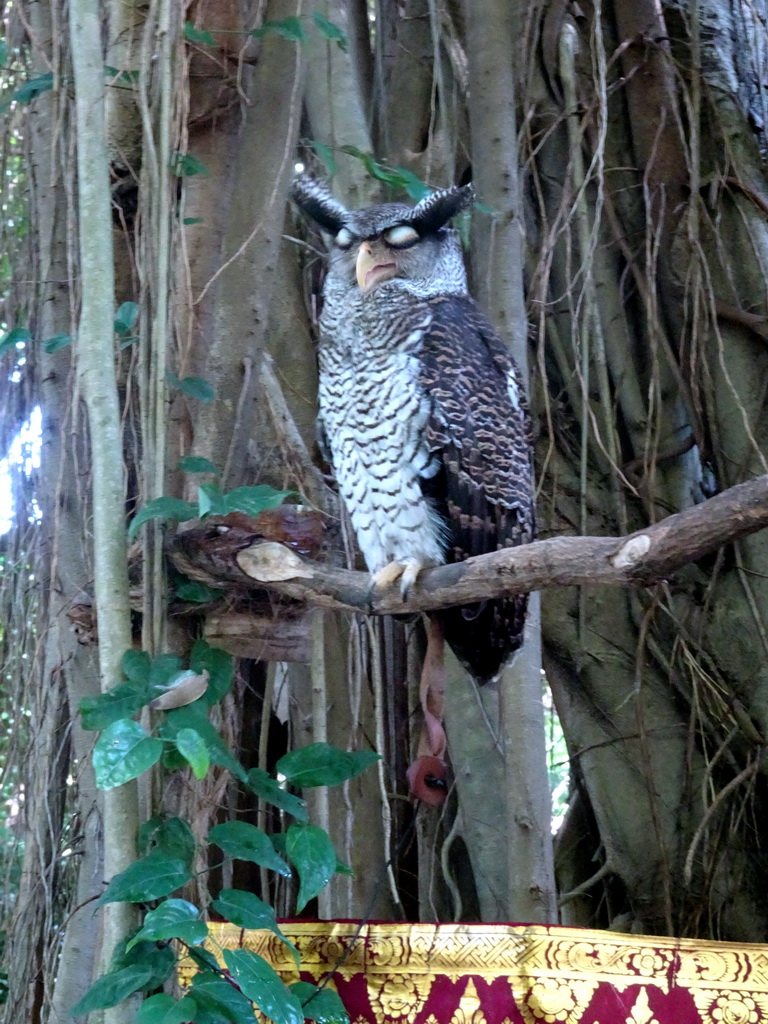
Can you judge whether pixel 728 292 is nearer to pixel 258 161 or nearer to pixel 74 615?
pixel 258 161

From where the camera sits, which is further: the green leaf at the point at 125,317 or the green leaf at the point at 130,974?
the green leaf at the point at 125,317

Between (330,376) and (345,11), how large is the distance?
961 mm

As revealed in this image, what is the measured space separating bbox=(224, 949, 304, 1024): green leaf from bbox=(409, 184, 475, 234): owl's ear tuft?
3.99ft

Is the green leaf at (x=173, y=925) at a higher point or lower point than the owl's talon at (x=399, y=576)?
lower

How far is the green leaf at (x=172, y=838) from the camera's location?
47.2 inches

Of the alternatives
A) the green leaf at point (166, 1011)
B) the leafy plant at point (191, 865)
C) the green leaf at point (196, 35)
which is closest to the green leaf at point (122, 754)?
the leafy plant at point (191, 865)

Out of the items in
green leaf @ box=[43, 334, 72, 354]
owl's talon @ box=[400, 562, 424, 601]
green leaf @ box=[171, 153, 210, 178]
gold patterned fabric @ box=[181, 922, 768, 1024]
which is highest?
green leaf @ box=[171, 153, 210, 178]

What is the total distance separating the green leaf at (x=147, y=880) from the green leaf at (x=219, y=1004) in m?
0.10

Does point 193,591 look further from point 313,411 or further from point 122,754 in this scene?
point 313,411

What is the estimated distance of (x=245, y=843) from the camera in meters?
1.19

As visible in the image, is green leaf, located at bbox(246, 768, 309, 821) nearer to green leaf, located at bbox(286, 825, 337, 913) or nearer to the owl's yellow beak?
green leaf, located at bbox(286, 825, 337, 913)

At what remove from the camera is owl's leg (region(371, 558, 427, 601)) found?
4.96 ft

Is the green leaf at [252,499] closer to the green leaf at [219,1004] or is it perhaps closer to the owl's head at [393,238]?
the green leaf at [219,1004]

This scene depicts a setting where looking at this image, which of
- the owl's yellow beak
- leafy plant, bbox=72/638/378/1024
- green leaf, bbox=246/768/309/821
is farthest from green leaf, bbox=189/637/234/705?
the owl's yellow beak
